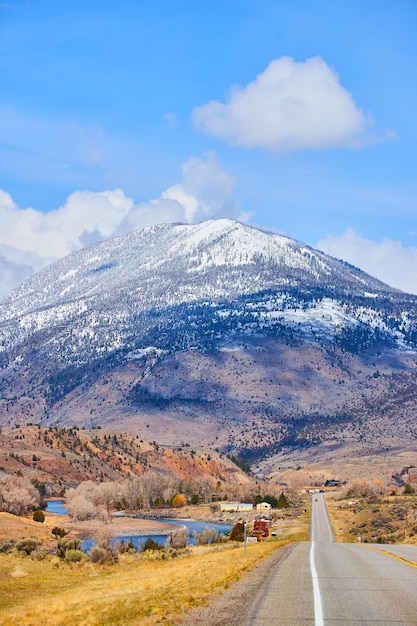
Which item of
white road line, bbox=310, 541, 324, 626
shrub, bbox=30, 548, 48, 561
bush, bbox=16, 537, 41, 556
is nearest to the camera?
white road line, bbox=310, 541, 324, 626

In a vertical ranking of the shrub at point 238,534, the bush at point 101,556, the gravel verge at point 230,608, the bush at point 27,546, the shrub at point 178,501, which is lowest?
the shrub at point 178,501

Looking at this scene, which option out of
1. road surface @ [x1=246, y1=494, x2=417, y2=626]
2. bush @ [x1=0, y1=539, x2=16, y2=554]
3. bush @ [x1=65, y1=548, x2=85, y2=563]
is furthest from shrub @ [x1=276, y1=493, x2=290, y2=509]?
road surface @ [x1=246, y1=494, x2=417, y2=626]

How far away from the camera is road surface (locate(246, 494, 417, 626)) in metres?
18.7

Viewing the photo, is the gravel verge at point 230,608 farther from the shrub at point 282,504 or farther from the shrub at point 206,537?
the shrub at point 282,504

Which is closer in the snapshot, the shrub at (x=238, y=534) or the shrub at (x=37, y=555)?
the shrub at (x=37, y=555)

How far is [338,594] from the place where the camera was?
22391 millimetres

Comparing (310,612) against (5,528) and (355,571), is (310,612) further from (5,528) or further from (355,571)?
(5,528)

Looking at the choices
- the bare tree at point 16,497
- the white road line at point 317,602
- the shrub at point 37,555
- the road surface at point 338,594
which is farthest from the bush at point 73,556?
the bare tree at point 16,497

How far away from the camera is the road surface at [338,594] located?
18.7 meters

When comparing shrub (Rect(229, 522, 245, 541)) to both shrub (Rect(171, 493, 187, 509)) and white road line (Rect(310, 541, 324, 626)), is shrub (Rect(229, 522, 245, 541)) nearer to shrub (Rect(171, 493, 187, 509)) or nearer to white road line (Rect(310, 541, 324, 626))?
white road line (Rect(310, 541, 324, 626))

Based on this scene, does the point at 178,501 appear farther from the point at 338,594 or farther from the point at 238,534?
the point at 338,594

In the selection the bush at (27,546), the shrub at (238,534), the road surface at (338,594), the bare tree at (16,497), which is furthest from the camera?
the bare tree at (16,497)

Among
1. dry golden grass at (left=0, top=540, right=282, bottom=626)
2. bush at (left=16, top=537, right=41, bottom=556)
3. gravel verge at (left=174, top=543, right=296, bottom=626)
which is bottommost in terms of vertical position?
bush at (left=16, top=537, right=41, bottom=556)

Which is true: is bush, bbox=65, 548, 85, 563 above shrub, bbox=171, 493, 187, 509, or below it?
above
